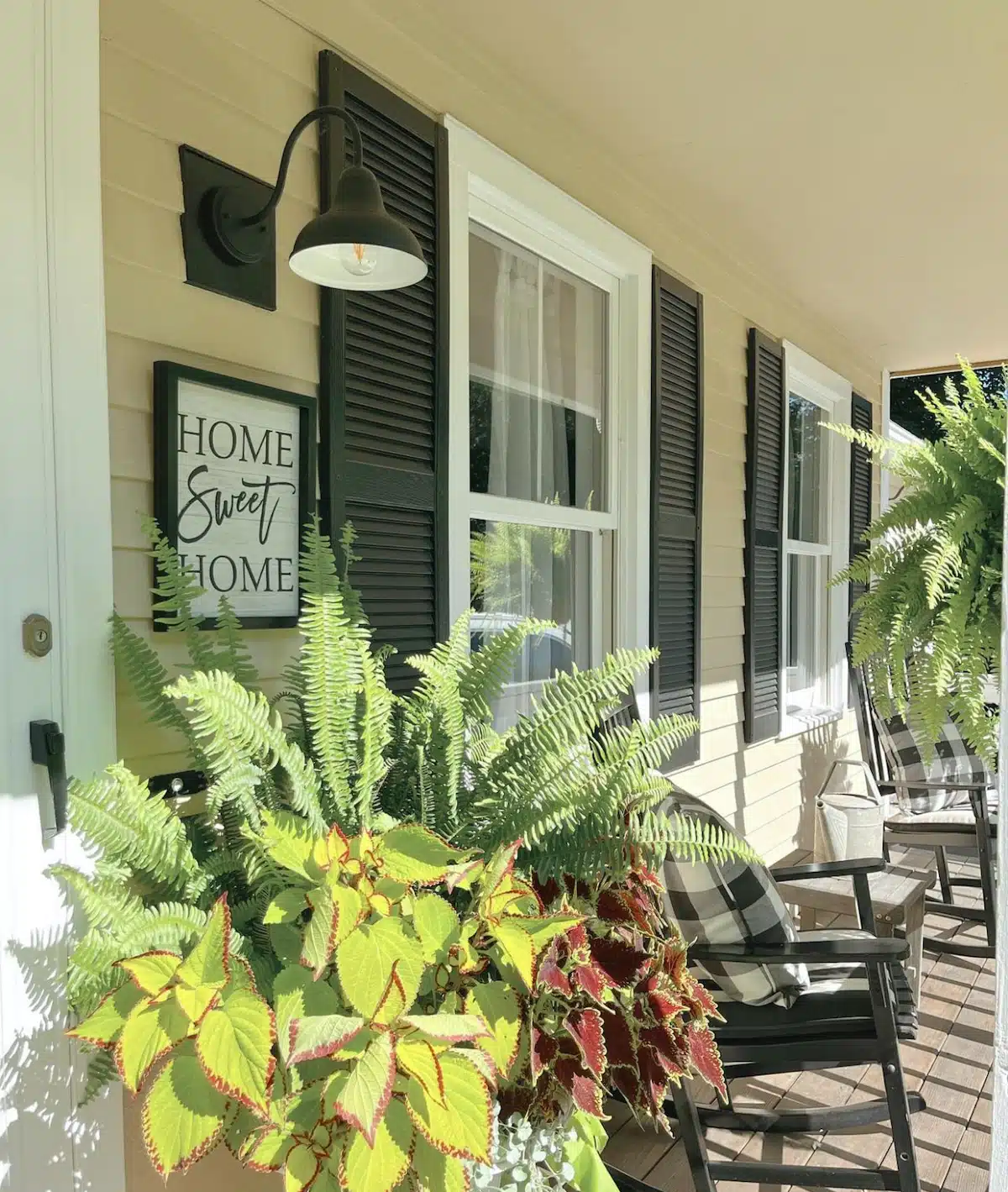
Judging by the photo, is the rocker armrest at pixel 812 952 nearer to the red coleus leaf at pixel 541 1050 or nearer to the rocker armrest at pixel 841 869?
the rocker armrest at pixel 841 869

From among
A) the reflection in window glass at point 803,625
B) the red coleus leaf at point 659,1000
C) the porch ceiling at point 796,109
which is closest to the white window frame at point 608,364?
the porch ceiling at point 796,109

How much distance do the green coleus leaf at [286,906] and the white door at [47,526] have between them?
46 cm

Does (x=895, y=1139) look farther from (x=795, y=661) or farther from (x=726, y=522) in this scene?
(x=795, y=661)

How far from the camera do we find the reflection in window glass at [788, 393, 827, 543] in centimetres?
467

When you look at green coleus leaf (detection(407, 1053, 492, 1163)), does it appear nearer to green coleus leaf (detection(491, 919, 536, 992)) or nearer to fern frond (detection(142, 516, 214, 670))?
green coleus leaf (detection(491, 919, 536, 992))

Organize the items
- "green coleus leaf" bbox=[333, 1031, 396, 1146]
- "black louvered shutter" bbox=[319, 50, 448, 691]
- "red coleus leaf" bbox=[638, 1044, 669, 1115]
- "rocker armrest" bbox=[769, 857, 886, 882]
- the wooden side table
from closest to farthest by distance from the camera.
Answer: "green coleus leaf" bbox=[333, 1031, 396, 1146]
"red coleus leaf" bbox=[638, 1044, 669, 1115]
"black louvered shutter" bbox=[319, 50, 448, 691]
"rocker armrest" bbox=[769, 857, 886, 882]
the wooden side table

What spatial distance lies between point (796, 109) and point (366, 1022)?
2.43 meters

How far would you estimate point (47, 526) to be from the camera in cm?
140

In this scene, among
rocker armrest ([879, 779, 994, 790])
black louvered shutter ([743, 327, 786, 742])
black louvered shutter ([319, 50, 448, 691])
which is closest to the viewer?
black louvered shutter ([319, 50, 448, 691])

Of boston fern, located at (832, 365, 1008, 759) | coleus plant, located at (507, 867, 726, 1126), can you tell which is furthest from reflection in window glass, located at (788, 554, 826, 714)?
coleus plant, located at (507, 867, 726, 1126)

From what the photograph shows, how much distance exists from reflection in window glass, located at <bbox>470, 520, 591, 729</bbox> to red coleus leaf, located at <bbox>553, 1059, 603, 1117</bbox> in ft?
3.96

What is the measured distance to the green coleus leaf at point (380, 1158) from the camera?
931 millimetres

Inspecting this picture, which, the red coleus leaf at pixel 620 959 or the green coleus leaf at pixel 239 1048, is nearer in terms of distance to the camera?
the green coleus leaf at pixel 239 1048

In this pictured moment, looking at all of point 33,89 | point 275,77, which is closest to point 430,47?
point 275,77
